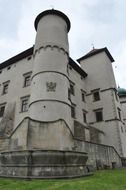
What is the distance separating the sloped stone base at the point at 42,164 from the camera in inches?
358

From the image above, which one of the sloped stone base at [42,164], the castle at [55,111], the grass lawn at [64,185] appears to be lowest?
the grass lawn at [64,185]

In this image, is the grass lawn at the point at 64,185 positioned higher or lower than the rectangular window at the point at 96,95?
lower

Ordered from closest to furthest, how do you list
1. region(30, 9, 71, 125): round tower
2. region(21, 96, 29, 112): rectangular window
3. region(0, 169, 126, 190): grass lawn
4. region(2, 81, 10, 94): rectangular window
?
region(0, 169, 126, 190): grass lawn, region(30, 9, 71, 125): round tower, region(21, 96, 29, 112): rectangular window, region(2, 81, 10, 94): rectangular window

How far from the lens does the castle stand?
9742 mm

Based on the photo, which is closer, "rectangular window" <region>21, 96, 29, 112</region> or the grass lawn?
the grass lawn

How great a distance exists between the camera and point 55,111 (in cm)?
1342

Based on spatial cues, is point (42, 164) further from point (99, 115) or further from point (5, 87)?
point (5, 87)

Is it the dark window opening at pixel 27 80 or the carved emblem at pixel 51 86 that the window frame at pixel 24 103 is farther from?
the carved emblem at pixel 51 86

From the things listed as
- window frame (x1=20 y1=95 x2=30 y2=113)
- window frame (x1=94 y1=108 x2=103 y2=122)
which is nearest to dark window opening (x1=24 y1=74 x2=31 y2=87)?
window frame (x1=20 y1=95 x2=30 y2=113)

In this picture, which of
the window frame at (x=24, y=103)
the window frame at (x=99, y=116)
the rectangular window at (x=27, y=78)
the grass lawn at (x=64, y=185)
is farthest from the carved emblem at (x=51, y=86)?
the window frame at (x=99, y=116)

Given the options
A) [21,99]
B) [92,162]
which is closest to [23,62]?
[21,99]

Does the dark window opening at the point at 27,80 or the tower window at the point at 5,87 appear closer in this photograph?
the dark window opening at the point at 27,80

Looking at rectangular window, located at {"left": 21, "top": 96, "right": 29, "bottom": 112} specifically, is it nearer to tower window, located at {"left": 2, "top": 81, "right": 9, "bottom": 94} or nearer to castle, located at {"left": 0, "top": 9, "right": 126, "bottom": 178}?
castle, located at {"left": 0, "top": 9, "right": 126, "bottom": 178}

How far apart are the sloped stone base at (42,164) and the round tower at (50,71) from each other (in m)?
3.69
